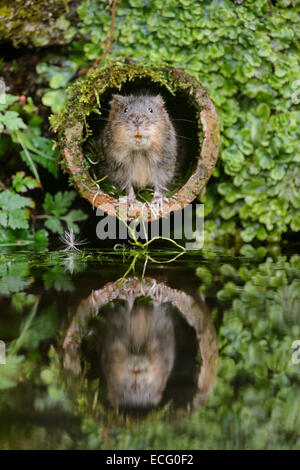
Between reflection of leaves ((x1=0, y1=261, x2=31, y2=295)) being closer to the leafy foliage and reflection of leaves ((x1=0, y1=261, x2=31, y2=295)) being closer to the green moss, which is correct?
the green moss

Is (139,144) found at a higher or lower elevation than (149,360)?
higher

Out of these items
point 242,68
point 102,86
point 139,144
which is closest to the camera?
point 102,86

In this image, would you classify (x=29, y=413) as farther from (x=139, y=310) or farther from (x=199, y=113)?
(x=199, y=113)

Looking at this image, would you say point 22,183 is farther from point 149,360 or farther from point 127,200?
point 149,360

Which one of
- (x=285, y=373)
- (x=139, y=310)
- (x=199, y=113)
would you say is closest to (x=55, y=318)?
(x=139, y=310)

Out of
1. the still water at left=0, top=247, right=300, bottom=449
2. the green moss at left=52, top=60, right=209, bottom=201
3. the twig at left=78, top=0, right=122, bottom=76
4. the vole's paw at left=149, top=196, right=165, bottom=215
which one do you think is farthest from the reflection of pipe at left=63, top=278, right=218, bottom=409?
the twig at left=78, top=0, right=122, bottom=76

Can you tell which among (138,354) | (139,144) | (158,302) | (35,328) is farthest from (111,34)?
(138,354)
